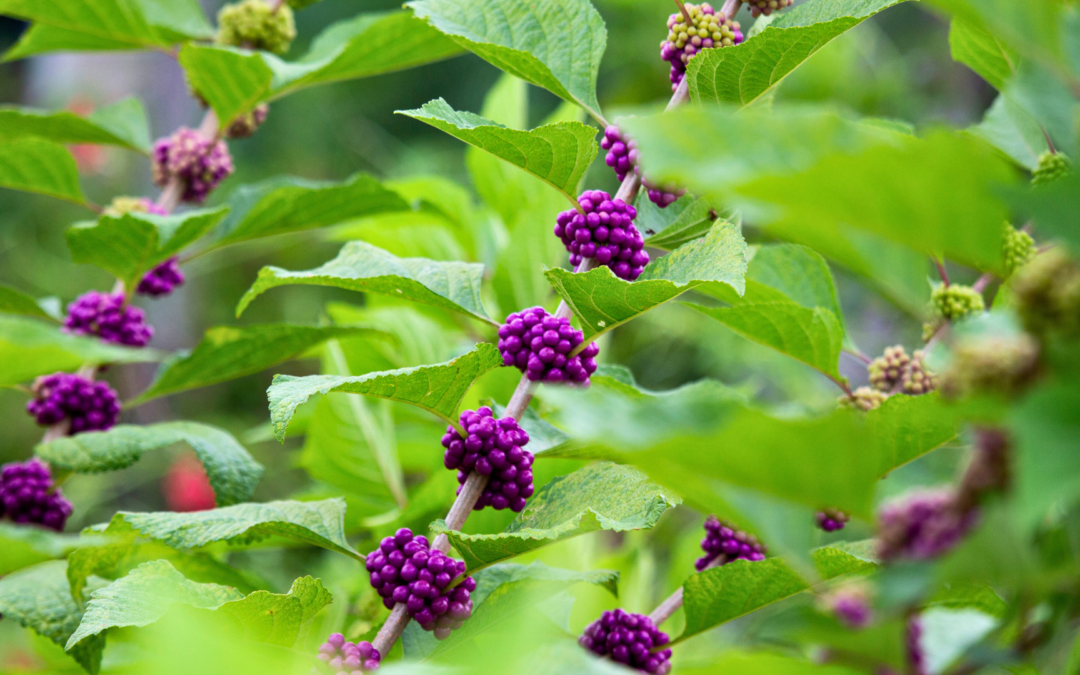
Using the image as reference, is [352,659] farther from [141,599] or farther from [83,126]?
[83,126]

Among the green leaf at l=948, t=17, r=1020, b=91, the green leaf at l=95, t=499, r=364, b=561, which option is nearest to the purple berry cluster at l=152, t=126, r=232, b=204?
the green leaf at l=95, t=499, r=364, b=561

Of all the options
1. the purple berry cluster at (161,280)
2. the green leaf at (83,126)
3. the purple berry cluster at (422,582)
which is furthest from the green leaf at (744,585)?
the green leaf at (83,126)

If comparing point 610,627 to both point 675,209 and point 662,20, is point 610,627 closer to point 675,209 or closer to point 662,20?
point 675,209

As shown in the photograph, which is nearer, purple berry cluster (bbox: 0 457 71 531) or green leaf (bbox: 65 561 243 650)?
green leaf (bbox: 65 561 243 650)

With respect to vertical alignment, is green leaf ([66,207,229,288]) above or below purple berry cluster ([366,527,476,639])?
above

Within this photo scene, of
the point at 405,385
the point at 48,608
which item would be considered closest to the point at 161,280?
the point at 48,608

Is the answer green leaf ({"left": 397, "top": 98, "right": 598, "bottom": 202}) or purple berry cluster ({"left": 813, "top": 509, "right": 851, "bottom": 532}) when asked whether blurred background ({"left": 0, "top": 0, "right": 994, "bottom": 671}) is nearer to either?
purple berry cluster ({"left": 813, "top": 509, "right": 851, "bottom": 532})

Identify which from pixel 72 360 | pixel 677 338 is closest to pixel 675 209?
pixel 72 360
